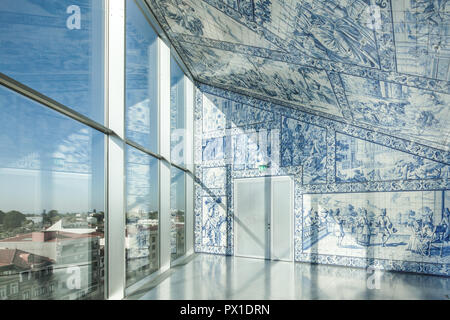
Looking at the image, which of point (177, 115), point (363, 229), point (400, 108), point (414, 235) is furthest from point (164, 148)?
point (414, 235)

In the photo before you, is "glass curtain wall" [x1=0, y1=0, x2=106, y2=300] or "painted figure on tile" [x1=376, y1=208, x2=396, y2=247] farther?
"painted figure on tile" [x1=376, y1=208, x2=396, y2=247]

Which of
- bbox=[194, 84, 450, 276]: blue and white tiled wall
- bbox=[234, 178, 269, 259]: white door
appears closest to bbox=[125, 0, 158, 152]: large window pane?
bbox=[194, 84, 450, 276]: blue and white tiled wall

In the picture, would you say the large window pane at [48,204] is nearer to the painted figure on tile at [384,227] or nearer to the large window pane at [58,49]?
the large window pane at [58,49]

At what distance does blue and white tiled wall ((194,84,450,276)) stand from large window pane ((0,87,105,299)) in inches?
201

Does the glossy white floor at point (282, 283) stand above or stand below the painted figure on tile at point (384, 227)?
below

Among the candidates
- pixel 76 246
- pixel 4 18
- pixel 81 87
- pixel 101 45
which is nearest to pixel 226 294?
pixel 76 246

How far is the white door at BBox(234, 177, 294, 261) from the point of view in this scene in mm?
8438

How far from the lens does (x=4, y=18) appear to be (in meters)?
2.73

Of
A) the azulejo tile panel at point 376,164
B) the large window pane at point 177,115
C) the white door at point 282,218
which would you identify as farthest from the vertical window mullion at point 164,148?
the azulejo tile panel at point 376,164

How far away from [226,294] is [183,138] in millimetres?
4788

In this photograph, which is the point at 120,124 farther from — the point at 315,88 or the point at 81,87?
the point at 315,88

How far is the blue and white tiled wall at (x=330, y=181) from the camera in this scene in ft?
22.5

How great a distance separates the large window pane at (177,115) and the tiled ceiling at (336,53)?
537 millimetres

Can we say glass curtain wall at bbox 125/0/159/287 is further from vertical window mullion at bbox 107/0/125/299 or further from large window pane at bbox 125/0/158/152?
vertical window mullion at bbox 107/0/125/299
